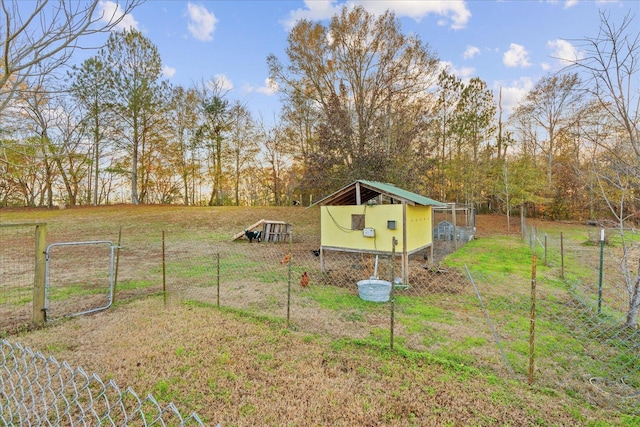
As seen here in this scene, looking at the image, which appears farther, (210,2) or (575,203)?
(575,203)

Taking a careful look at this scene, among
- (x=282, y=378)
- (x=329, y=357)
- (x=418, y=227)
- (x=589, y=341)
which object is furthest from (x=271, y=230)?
(x=589, y=341)

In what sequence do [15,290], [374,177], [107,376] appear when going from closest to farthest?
[107,376] < [15,290] < [374,177]

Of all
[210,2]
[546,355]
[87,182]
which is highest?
[210,2]

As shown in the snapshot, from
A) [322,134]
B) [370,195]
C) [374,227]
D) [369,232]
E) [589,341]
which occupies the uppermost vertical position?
[322,134]

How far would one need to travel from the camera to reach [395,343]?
12.6ft

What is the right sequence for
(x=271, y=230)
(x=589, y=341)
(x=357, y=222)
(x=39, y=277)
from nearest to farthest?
(x=589, y=341)
(x=39, y=277)
(x=357, y=222)
(x=271, y=230)

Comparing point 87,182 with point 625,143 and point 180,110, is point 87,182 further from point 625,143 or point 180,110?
point 625,143

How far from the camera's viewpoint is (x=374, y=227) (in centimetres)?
735

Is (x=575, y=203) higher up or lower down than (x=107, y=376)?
higher up

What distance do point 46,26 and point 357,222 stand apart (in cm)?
634

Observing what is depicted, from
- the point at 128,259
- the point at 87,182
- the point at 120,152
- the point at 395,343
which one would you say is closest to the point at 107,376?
the point at 395,343

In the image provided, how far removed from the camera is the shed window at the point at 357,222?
761 cm

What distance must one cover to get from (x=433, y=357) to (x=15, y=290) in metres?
8.19

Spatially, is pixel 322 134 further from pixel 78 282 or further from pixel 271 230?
pixel 78 282
